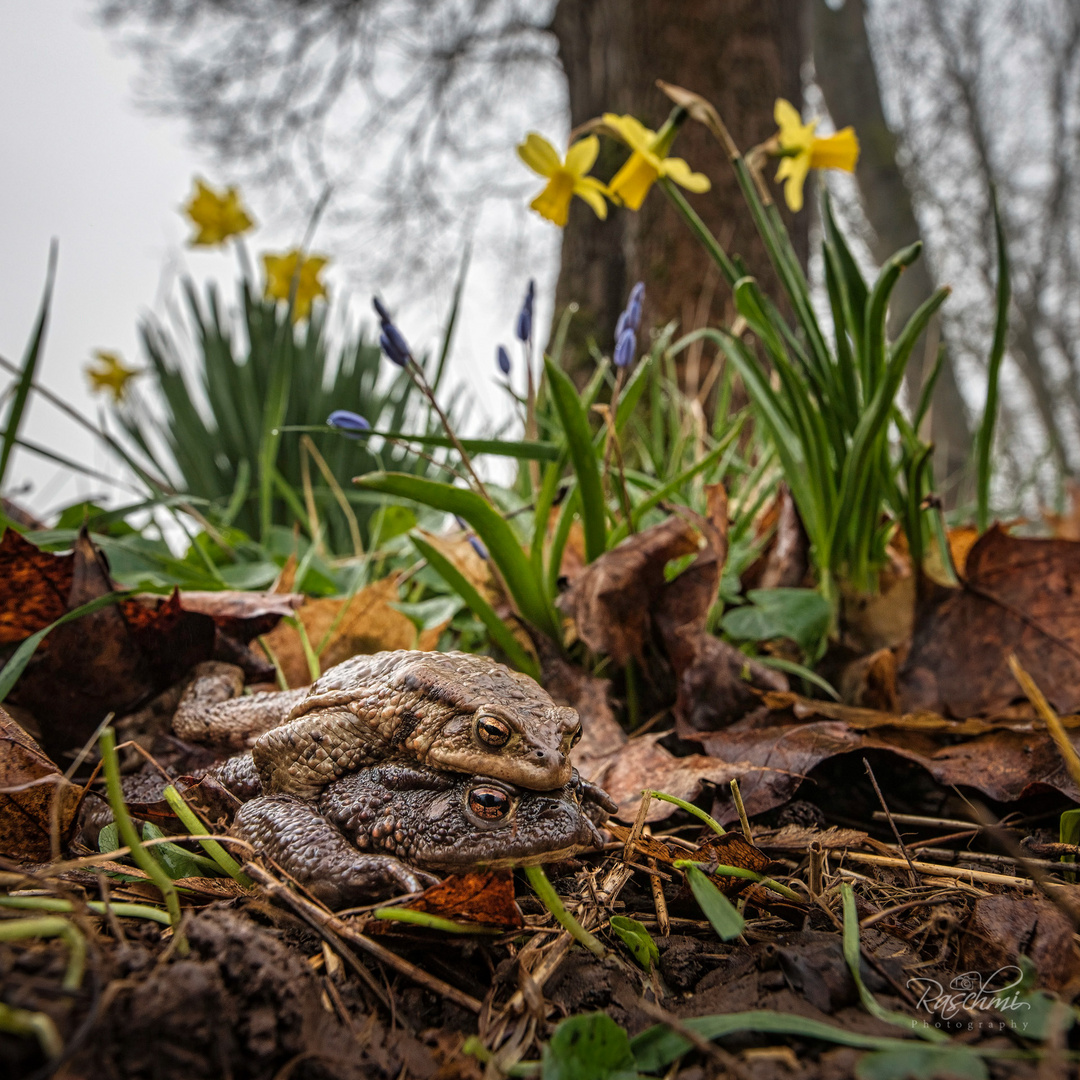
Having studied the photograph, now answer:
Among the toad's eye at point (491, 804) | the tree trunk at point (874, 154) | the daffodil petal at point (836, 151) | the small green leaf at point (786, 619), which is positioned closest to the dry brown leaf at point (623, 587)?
the small green leaf at point (786, 619)

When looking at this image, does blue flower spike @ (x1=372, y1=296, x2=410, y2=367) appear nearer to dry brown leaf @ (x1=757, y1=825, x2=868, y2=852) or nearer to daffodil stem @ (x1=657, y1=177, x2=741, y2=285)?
daffodil stem @ (x1=657, y1=177, x2=741, y2=285)

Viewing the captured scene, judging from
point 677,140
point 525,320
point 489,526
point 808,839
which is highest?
point 677,140

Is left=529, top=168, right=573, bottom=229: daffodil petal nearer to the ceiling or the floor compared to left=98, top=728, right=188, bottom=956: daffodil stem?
nearer to the ceiling

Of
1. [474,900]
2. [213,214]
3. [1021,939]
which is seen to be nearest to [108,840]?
[474,900]

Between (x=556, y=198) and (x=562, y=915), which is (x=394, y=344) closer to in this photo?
(x=556, y=198)

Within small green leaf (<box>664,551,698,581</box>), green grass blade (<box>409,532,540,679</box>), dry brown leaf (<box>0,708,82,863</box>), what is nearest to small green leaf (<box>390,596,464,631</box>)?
green grass blade (<box>409,532,540,679</box>)

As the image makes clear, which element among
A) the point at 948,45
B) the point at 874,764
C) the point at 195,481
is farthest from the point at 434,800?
the point at 948,45

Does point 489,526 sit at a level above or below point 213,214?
below
